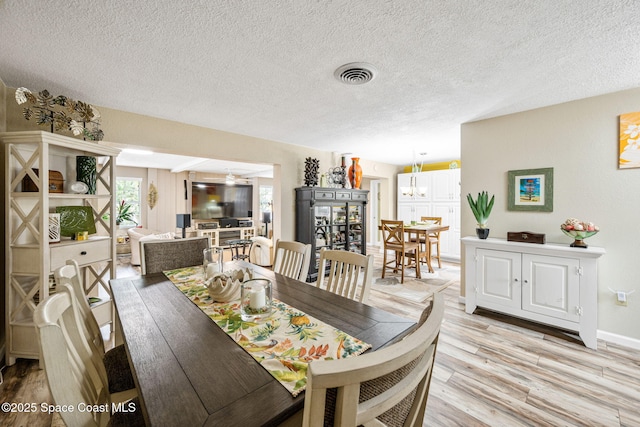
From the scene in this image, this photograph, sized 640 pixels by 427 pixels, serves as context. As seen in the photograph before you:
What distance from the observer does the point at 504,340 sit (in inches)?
96.0

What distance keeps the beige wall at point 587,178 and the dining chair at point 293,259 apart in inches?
97.4

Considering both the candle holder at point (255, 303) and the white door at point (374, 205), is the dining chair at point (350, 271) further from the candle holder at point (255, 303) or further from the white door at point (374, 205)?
the white door at point (374, 205)

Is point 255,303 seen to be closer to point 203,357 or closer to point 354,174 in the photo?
point 203,357

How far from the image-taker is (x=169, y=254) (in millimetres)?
2211

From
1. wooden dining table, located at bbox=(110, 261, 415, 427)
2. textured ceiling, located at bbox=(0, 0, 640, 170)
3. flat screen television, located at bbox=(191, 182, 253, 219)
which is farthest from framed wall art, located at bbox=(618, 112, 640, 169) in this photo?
flat screen television, located at bbox=(191, 182, 253, 219)

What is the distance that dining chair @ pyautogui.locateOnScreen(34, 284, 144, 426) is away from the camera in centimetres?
70

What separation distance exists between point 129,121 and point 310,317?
9.47 feet

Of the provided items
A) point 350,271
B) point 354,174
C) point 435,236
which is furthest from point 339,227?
point 350,271

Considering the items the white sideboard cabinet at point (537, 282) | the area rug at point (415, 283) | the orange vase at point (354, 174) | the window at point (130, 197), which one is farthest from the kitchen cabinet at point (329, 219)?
the window at point (130, 197)

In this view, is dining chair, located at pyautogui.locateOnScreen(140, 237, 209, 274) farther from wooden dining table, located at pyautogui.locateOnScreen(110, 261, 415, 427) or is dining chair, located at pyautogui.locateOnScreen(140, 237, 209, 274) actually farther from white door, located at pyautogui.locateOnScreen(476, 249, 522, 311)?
white door, located at pyautogui.locateOnScreen(476, 249, 522, 311)

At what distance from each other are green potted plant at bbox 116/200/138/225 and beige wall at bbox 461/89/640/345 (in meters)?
8.05

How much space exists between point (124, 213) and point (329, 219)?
571cm

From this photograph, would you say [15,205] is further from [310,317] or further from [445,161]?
[445,161]

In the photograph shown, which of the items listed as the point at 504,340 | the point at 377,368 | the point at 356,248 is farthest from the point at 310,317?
the point at 356,248
